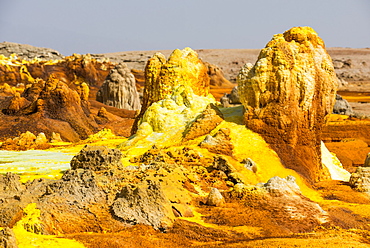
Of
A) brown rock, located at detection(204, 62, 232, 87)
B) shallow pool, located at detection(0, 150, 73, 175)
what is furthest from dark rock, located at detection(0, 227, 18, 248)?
brown rock, located at detection(204, 62, 232, 87)

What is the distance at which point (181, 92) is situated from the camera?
637 inches

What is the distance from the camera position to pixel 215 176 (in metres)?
10.9

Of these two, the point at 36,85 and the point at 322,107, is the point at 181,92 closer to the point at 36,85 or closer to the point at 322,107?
the point at 322,107

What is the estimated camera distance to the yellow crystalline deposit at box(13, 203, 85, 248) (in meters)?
6.11

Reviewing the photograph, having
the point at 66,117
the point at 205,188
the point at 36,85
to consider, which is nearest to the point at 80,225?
the point at 205,188

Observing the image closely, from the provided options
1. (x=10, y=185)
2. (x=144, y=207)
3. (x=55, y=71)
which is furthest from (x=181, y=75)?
(x=55, y=71)

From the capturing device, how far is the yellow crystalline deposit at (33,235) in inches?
240

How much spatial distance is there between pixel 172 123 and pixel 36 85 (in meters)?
18.7

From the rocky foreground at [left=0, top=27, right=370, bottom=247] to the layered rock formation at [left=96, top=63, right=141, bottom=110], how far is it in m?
24.9

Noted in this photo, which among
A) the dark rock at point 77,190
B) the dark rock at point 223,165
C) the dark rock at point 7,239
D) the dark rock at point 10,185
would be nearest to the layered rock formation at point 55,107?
the dark rock at point 223,165

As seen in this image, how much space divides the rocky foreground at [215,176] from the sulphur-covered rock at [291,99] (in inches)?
1.1

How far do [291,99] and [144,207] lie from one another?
678cm

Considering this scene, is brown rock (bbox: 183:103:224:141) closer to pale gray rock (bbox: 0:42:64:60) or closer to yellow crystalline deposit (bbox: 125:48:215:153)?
yellow crystalline deposit (bbox: 125:48:215:153)

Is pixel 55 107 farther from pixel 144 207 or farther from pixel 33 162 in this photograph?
pixel 144 207
